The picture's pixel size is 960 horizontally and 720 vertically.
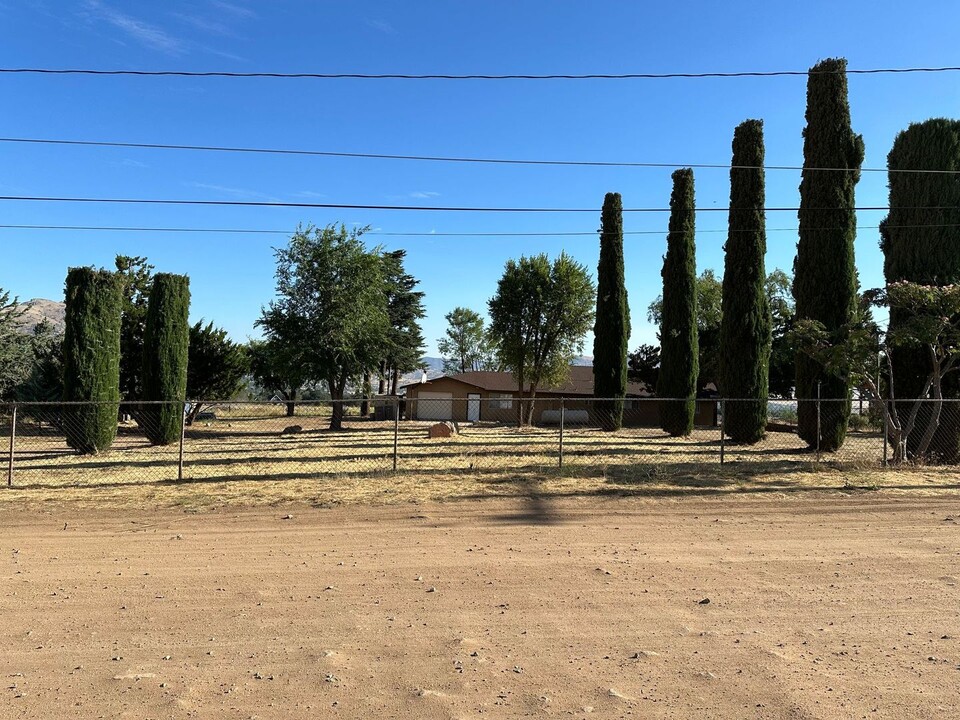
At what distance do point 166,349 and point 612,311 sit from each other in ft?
59.9

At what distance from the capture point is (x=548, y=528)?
24.6 ft

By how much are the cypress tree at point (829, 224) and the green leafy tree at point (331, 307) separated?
18233 mm

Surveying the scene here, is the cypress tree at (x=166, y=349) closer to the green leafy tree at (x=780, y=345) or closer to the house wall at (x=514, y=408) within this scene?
the house wall at (x=514, y=408)

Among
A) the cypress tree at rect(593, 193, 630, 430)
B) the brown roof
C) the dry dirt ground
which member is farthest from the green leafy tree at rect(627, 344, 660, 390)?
the dry dirt ground

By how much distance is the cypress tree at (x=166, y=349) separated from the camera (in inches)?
763

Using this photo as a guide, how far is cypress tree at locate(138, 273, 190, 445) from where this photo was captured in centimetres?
1938

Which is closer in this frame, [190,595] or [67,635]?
[67,635]

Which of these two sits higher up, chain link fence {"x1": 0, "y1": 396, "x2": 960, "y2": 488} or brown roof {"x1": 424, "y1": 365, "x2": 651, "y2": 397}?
brown roof {"x1": 424, "y1": 365, "x2": 651, "y2": 397}

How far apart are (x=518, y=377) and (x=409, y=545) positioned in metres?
28.3

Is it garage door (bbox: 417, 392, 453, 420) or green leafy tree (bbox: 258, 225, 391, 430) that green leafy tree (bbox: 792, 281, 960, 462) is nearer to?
green leafy tree (bbox: 258, 225, 391, 430)

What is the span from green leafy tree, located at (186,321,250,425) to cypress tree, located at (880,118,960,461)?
83.0 ft

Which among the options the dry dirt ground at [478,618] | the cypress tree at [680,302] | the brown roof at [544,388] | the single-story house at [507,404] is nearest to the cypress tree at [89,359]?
the dry dirt ground at [478,618]

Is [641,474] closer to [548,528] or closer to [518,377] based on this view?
[548,528]

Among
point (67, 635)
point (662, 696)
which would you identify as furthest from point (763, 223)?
point (67, 635)
